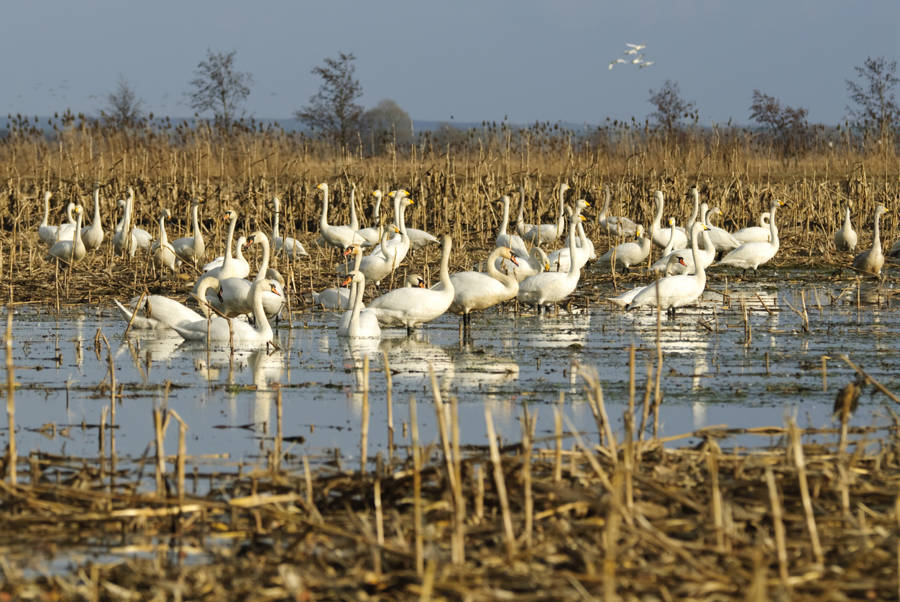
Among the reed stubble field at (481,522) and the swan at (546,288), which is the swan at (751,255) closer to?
the swan at (546,288)

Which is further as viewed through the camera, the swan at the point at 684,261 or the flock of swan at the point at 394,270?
the swan at the point at 684,261

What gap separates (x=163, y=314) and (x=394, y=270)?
458 centimetres

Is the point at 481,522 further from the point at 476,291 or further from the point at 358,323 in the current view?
the point at 476,291

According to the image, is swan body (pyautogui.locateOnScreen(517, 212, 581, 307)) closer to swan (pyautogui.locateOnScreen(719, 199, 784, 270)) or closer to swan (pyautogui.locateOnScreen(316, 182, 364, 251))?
swan (pyautogui.locateOnScreen(719, 199, 784, 270))

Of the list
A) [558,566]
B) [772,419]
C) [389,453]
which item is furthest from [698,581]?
[772,419]

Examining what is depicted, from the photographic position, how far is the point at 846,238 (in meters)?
18.9

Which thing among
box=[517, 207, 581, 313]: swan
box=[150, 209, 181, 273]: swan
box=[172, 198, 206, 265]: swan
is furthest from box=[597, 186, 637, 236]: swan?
box=[150, 209, 181, 273]: swan

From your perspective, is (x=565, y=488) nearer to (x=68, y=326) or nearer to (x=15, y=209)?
(x=68, y=326)

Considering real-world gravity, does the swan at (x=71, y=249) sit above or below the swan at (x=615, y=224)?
below

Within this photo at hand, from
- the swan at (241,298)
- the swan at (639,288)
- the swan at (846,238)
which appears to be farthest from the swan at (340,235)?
the swan at (846,238)

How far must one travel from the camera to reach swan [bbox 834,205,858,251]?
18.9m

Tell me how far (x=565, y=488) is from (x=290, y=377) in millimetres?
4437

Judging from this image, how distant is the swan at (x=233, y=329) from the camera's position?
34.4 ft

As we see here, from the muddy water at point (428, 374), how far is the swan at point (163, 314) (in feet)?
0.69
